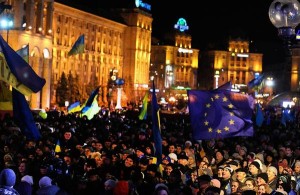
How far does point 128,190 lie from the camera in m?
9.55

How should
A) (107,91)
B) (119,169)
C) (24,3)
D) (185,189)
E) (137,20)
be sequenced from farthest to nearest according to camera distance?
(137,20) → (107,91) → (24,3) → (119,169) → (185,189)

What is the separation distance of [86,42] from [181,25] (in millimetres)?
50941

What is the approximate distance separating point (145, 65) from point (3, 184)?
11073 centimetres

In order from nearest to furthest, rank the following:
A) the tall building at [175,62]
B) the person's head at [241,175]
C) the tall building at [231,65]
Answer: the person's head at [241,175] → the tall building at [175,62] → the tall building at [231,65]

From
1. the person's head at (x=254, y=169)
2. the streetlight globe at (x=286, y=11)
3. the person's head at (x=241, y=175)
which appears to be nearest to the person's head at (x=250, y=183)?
the person's head at (x=241, y=175)

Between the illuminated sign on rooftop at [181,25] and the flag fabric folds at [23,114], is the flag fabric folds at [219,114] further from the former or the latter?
the illuminated sign on rooftop at [181,25]

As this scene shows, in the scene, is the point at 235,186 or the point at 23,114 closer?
the point at 235,186

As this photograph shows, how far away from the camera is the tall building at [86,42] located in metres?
66.6

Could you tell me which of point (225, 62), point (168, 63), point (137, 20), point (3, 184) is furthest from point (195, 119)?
point (225, 62)

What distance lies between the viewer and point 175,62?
140 m

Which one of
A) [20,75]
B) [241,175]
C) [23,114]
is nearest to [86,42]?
[23,114]

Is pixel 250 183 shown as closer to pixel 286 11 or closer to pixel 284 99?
pixel 286 11

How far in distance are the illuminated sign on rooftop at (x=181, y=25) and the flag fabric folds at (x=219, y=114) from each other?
128m

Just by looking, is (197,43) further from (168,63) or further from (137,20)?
(137,20)
